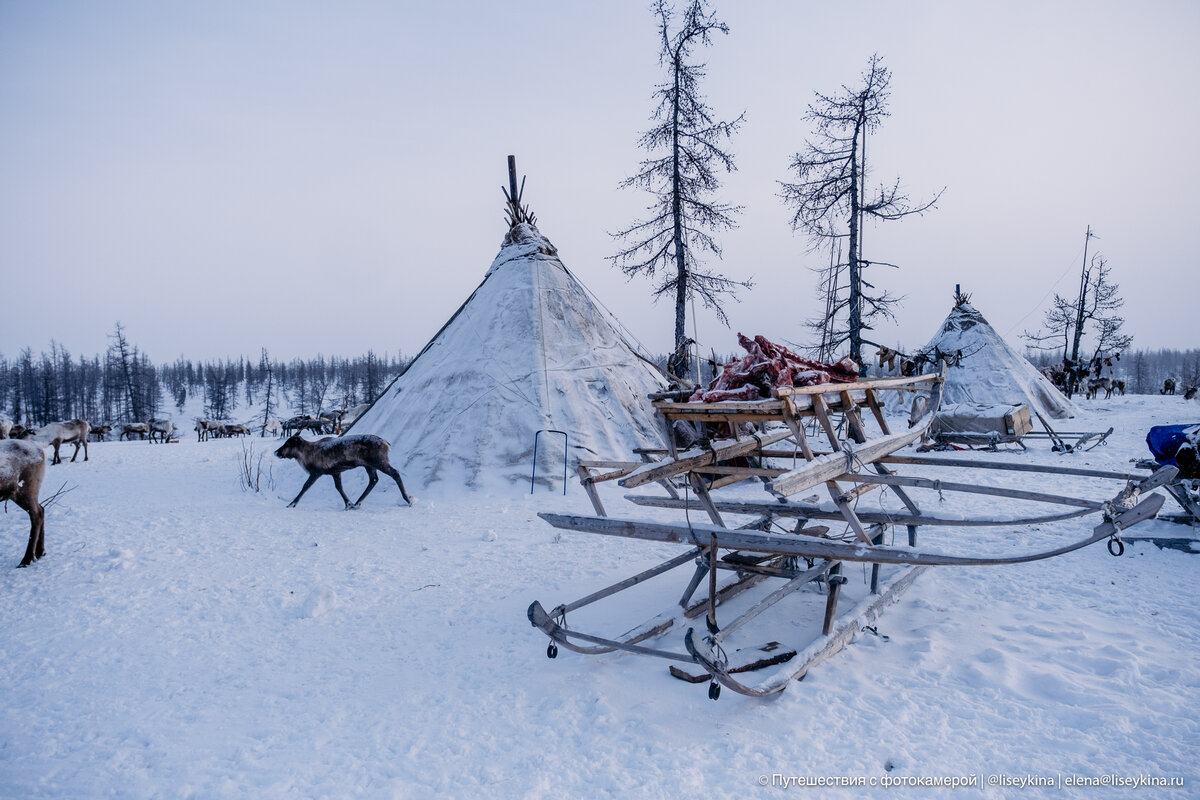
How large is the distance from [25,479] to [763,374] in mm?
8161

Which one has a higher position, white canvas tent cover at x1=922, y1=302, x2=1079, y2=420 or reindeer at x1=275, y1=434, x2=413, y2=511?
white canvas tent cover at x1=922, y1=302, x2=1079, y2=420

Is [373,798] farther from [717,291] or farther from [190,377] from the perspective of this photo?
[190,377]

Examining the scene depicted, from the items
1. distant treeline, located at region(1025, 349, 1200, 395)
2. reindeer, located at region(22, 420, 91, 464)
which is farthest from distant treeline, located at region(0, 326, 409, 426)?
distant treeline, located at region(1025, 349, 1200, 395)

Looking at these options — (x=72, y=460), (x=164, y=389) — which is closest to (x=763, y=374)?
(x=72, y=460)

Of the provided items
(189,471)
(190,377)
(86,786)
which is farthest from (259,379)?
(86,786)

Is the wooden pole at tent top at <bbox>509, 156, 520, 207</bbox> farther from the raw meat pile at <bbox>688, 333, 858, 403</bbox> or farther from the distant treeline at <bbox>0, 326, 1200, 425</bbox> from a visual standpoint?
the distant treeline at <bbox>0, 326, 1200, 425</bbox>

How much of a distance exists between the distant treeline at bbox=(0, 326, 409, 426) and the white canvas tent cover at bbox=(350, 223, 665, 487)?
40398mm

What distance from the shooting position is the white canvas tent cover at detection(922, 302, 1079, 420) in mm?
20609

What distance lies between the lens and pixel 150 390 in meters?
70.4

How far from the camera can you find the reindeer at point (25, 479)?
653 centimetres

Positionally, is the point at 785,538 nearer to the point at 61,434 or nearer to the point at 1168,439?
the point at 1168,439

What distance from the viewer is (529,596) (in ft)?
18.9

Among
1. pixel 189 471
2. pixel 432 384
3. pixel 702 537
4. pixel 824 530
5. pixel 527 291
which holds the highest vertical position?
pixel 527 291

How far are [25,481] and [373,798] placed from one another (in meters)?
6.63
